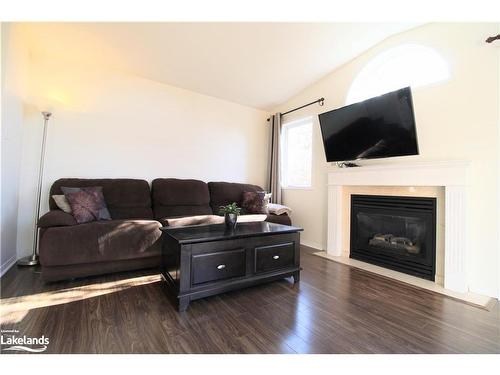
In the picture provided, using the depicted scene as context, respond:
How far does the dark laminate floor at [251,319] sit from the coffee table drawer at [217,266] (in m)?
0.19

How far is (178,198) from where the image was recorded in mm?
3184

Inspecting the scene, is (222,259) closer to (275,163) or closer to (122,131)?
(122,131)

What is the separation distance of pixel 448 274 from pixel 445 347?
1.06 meters

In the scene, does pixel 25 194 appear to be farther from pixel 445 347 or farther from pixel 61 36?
pixel 445 347

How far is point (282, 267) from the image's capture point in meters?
2.07

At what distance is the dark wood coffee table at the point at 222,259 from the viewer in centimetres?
164

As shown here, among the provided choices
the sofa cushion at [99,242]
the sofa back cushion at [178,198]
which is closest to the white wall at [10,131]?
the sofa cushion at [99,242]

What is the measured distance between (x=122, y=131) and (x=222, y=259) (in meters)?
2.42

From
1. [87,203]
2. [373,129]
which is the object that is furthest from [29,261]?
[373,129]

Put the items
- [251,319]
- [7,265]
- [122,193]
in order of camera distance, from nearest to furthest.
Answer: [251,319] < [7,265] < [122,193]

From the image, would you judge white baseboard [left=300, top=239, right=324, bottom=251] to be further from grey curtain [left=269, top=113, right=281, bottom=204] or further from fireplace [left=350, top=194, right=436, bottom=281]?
grey curtain [left=269, top=113, right=281, bottom=204]

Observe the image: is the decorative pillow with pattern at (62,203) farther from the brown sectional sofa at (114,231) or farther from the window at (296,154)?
the window at (296,154)

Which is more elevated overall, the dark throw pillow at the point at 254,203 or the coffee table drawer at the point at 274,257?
the dark throw pillow at the point at 254,203

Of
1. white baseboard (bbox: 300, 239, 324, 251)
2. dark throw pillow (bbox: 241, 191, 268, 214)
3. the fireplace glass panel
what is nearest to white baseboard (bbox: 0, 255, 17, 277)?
dark throw pillow (bbox: 241, 191, 268, 214)
